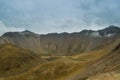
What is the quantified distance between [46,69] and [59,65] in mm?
5781

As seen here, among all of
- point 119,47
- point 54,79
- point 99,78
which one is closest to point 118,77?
point 99,78

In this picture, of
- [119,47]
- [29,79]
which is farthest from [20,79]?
[119,47]

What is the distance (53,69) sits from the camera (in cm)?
10131

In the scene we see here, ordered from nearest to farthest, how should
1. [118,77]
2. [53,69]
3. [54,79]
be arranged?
[118,77] → [54,79] → [53,69]

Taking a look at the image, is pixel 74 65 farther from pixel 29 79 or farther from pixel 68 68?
pixel 29 79

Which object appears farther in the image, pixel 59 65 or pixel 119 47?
pixel 59 65

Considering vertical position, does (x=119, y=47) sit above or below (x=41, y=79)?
above

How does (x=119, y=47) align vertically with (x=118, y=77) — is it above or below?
above

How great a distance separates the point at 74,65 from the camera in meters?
98.6

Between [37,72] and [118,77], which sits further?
[37,72]

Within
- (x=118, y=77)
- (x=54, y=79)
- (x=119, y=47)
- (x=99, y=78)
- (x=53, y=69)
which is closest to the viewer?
(x=118, y=77)

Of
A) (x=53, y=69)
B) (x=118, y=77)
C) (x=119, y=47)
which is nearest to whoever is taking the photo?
(x=118, y=77)

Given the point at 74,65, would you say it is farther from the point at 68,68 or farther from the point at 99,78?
the point at 99,78

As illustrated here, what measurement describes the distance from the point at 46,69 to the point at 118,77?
75.0m
